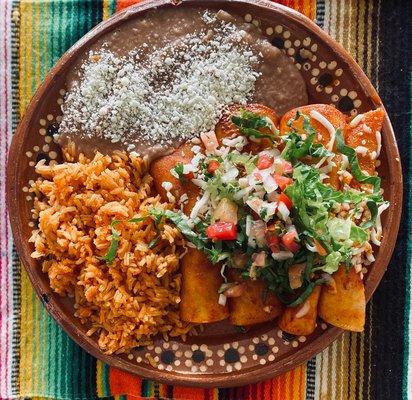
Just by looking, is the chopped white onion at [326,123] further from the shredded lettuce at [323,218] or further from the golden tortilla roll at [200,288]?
the golden tortilla roll at [200,288]

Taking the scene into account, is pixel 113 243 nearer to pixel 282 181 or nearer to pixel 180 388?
pixel 282 181

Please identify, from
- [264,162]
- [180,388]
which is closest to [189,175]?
[264,162]

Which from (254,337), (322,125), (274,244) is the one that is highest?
(322,125)

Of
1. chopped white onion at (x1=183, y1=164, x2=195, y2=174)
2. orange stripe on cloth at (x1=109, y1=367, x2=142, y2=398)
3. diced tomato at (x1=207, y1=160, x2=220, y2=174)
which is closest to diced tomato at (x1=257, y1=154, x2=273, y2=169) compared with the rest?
diced tomato at (x1=207, y1=160, x2=220, y2=174)

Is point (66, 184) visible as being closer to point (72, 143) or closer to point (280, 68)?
point (72, 143)

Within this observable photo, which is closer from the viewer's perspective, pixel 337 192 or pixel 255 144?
pixel 337 192

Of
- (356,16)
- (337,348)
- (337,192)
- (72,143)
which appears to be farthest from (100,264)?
(356,16)

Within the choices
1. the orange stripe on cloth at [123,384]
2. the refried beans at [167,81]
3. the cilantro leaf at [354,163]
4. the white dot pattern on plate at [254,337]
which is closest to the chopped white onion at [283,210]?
the cilantro leaf at [354,163]
